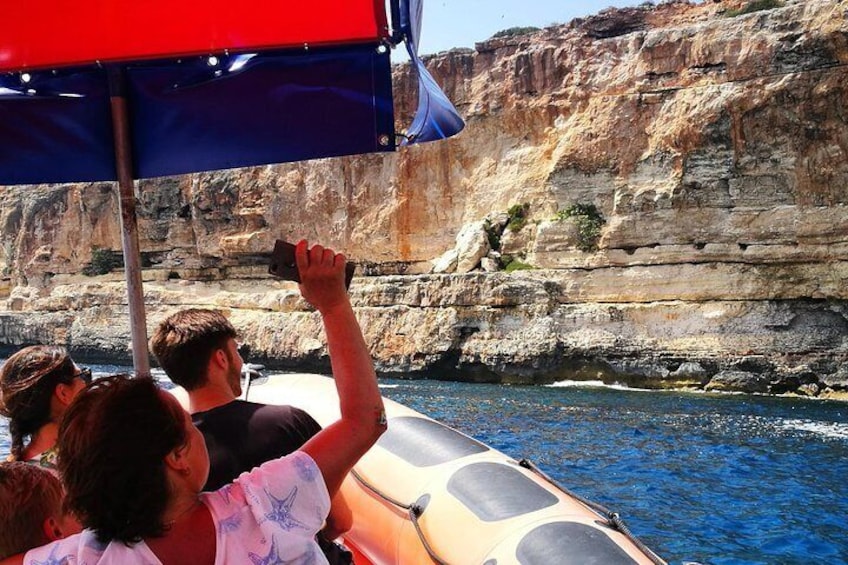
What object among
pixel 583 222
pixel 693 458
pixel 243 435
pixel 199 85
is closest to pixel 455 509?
pixel 243 435

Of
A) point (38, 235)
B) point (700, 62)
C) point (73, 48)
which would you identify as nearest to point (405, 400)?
point (700, 62)

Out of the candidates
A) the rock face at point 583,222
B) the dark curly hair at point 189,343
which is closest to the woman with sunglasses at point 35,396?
the dark curly hair at point 189,343

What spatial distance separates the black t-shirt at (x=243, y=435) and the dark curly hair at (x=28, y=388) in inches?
23.4

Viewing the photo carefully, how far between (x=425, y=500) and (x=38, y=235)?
3649 centimetres

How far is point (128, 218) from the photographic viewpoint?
9.82ft

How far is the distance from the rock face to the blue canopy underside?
1757 cm

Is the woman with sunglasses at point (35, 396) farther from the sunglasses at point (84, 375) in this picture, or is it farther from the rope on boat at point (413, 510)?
the rope on boat at point (413, 510)

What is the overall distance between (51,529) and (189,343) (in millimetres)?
587

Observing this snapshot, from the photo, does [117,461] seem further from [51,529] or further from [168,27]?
[168,27]

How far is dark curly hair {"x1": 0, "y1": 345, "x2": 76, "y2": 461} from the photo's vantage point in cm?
229

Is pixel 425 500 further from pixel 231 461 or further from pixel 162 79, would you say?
Answer: pixel 162 79

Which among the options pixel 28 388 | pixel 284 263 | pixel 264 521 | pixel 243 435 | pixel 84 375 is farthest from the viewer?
pixel 84 375

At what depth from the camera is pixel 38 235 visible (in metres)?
35.0

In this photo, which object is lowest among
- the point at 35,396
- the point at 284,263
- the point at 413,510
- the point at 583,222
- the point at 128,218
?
the point at 413,510
